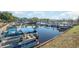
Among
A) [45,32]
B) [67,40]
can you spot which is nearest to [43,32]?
[45,32]

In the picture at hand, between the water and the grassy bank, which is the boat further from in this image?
the grassy bank

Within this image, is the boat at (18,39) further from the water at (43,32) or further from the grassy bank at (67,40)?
the grassy bank at (67,40)

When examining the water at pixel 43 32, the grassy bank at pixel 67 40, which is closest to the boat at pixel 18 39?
the water at pixel 43 32

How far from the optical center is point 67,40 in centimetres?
322

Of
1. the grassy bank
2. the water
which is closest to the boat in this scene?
the water

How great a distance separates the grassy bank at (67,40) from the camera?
3.19 m

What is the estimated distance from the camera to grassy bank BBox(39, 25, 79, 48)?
319 centimetres

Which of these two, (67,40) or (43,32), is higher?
(43,32)

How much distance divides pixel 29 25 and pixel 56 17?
34 cm

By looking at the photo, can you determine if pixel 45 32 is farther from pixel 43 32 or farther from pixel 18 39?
pixel 18 39
